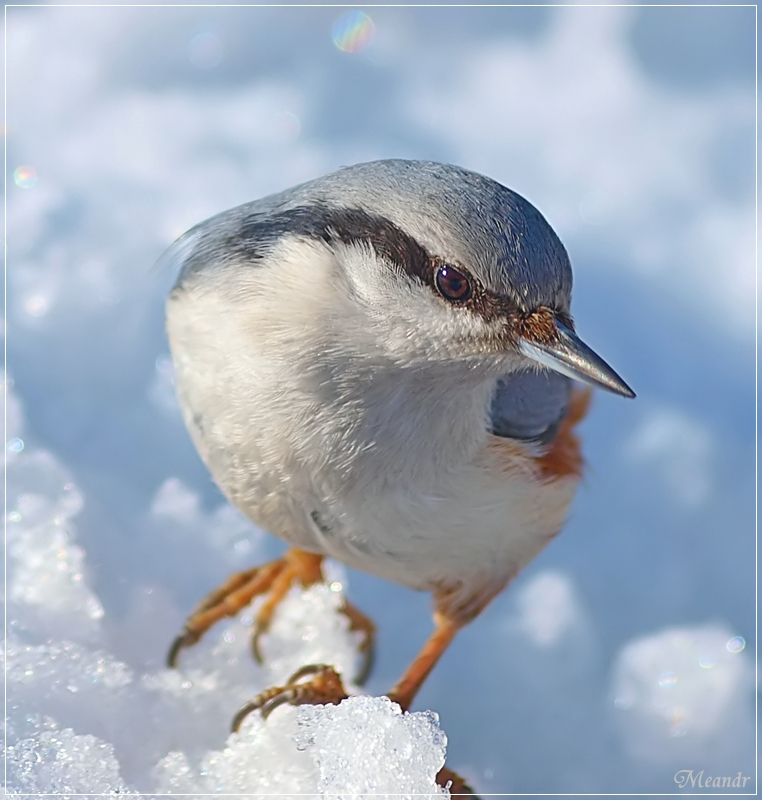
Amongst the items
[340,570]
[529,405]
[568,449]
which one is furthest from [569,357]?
[340,570]

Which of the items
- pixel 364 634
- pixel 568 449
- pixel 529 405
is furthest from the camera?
pixel 364 634

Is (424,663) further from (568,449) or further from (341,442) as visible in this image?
(341,442)

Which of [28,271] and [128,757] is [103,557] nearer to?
[128,757]

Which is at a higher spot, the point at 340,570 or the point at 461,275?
the point at 461,275

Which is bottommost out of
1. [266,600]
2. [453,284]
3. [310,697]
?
[310,697]

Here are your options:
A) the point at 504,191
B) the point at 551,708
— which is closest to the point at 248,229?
the point at 504,191
